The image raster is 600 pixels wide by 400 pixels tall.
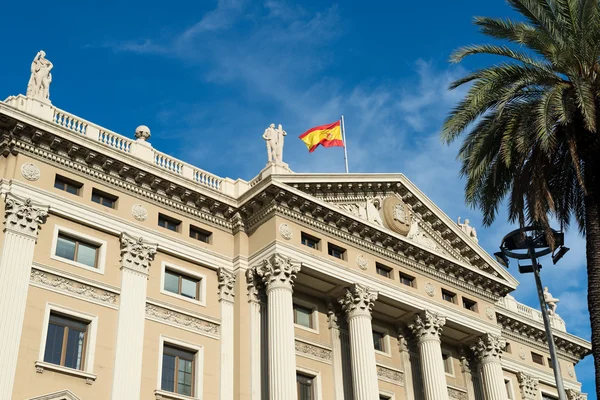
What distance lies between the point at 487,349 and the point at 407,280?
6.35 m

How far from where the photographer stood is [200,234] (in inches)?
1441

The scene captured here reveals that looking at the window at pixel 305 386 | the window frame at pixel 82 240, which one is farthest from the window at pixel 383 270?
the window frame at pixel 82 240

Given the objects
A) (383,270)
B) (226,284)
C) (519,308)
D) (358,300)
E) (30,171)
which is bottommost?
(358,300)

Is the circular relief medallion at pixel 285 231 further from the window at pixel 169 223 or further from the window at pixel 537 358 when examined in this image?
the window at pixel 537 358

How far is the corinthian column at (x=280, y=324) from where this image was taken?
106 ft

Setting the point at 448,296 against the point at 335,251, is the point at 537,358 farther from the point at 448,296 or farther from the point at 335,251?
the point at 335,251

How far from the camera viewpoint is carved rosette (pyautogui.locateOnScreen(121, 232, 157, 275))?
3275 cm

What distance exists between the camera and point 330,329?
37.9 m

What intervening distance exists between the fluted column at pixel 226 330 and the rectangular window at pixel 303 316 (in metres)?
3.37

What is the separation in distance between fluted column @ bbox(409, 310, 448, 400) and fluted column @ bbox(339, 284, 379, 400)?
3443 mm

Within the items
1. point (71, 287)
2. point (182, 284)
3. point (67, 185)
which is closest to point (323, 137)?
point (182, 284)

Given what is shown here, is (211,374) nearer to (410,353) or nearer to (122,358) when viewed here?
(122,358)

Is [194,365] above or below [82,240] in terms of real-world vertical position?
below

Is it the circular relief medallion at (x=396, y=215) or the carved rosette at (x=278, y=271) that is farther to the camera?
the circular relief medallion at (x=396, y=215)
